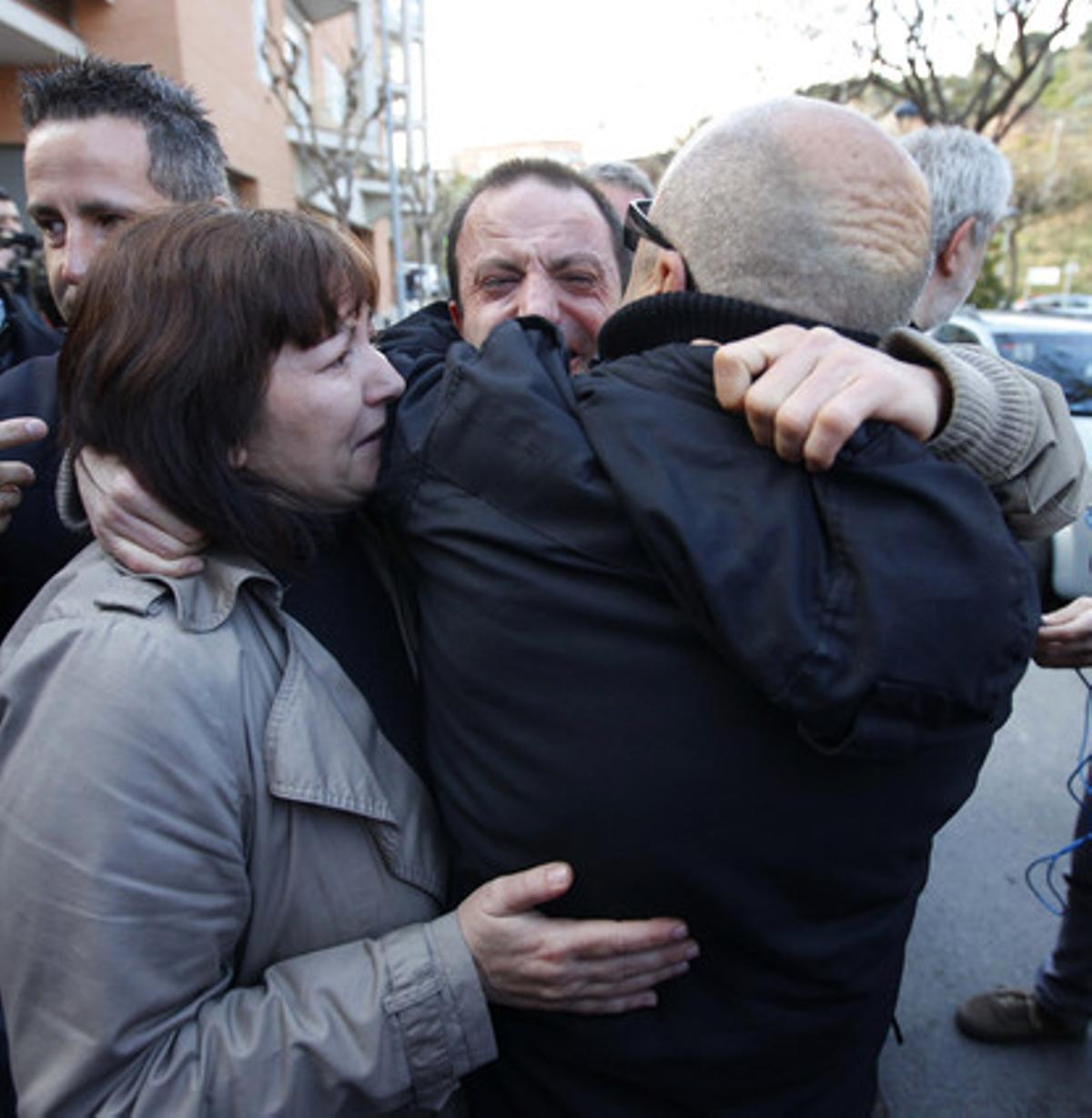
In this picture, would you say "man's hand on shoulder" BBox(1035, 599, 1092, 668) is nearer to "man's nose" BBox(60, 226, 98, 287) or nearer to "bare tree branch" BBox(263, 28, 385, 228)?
"man's nose" BBox(60, 226, 98, 287)

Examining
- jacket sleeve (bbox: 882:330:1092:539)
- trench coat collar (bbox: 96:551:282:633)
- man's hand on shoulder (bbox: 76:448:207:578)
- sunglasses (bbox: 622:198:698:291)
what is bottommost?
trench coat collar (bbox: 96:551:282:633)

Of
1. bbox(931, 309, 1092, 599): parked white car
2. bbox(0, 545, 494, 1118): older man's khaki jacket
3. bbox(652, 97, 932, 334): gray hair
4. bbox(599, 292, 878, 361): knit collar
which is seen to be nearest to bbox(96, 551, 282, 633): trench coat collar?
bbox(0, 545, 494, 1118): older man's khaki jacket

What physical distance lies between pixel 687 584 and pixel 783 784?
0.28 metres

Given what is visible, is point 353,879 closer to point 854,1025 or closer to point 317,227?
point 854,1025

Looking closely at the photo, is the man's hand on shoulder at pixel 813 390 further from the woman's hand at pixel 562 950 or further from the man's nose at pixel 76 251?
the man's nose at pixel 76 251

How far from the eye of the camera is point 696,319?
1.12 m

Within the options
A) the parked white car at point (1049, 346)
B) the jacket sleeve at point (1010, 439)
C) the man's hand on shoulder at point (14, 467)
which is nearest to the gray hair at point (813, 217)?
the jacket sleeve at point (1010, 439)

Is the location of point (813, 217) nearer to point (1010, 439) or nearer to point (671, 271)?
point (671, 271)

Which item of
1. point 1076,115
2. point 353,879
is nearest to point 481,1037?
point 353,879

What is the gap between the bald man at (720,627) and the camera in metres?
0.89

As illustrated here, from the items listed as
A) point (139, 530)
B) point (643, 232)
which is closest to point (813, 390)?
point (643, 232)

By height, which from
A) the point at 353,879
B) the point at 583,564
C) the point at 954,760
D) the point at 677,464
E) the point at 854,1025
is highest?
the point at 677,464

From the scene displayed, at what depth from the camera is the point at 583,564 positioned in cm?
100

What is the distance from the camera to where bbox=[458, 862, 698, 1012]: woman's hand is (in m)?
1.09
